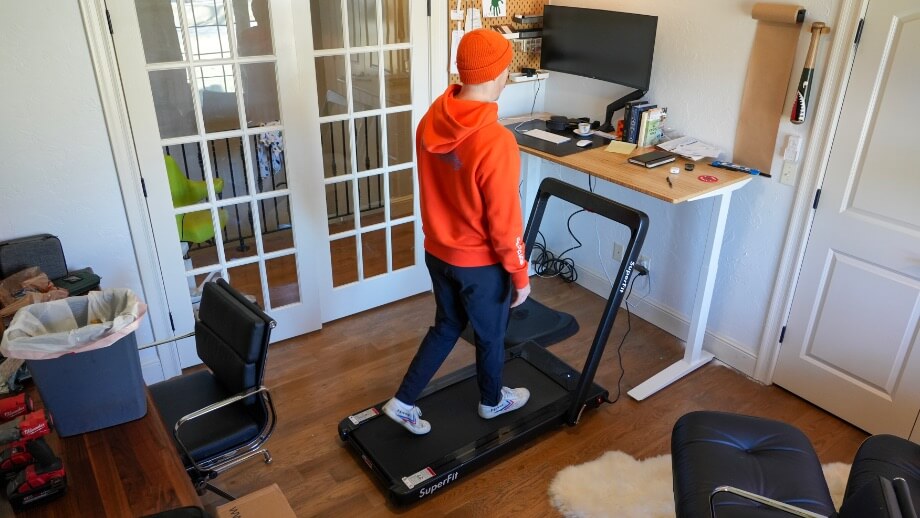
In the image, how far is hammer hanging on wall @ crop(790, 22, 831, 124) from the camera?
2.44 meters

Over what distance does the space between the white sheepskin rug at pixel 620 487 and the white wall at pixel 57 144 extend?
2.00 metres

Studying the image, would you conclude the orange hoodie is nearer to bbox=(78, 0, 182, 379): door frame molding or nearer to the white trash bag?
the white trash bag

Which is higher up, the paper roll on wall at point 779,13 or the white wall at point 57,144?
the paper roll on wall at point 779,13

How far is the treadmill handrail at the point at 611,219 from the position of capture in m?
2.43

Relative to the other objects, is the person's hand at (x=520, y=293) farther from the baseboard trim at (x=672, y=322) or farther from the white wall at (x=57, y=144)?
the white wall at (x=57, y=144)

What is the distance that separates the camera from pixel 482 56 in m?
2.03

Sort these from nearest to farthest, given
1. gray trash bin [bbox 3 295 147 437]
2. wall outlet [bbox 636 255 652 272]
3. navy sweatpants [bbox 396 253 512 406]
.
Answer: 1. gray trash bin [bbox 3 295 147 437]
2. navy sweatpants [bbox 396 253 512 406]
3. wall outlet [bbox 636 255 652 272]

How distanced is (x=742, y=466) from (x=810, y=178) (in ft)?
4.27

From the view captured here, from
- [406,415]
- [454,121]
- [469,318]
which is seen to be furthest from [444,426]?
[454,121]

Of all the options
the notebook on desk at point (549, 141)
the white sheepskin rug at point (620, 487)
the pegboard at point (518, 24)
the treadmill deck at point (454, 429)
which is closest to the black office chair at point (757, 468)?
the white sheepskin rug at point (620, 487)

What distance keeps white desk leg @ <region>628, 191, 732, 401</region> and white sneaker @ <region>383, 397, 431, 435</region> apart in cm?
100

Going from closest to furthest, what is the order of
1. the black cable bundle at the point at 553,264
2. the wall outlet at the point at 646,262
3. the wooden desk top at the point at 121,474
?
1. the wooden desk top at the point at 121,474
2. the wall outlet at the point at 646,262
3. the black cable bundle at the point at 553,264

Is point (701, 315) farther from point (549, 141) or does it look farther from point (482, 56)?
point (482, 56)

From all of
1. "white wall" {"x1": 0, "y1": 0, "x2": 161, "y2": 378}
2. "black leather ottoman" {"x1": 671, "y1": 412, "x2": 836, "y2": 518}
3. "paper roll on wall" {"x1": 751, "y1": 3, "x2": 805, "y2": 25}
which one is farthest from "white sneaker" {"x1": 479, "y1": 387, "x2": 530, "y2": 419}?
"paper roll on wall" {"x1": 751, "y1": 3, "x2": 805, "y2": 25}
